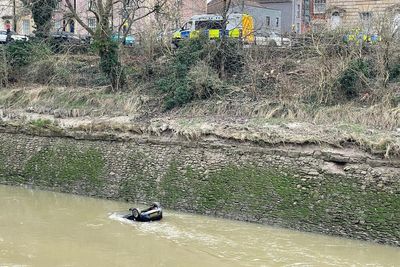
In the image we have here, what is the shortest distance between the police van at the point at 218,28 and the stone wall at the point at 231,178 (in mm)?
5982

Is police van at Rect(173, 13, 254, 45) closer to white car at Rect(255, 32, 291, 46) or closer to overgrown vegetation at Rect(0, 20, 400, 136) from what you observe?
white car at Rect(255, 32, 291, 46)

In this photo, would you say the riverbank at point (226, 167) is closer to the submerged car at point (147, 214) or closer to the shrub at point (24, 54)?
the submerged car at point (147, 214)

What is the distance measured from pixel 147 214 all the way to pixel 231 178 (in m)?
2.59

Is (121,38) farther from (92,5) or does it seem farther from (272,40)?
(272,40)

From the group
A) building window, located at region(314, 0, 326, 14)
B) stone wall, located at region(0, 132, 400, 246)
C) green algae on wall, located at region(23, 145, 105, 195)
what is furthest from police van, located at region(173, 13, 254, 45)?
building window, located at region(314, 0, 326, 14)

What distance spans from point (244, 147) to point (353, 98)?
14.3ft

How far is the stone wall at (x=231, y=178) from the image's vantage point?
13.6m

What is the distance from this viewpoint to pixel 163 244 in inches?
514

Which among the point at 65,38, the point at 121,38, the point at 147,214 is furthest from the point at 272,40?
the point at 65,38

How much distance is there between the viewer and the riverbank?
44.9ft

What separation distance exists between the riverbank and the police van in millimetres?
4985

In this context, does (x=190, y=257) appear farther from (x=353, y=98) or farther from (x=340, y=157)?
(x=353, y=98)

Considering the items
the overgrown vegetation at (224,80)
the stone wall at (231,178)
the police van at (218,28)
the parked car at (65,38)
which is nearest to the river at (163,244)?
the stone wall at (231,178)

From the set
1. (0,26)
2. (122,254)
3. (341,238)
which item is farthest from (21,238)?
(0,26)
